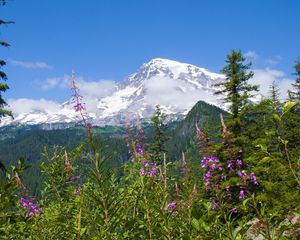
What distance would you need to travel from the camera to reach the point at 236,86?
1153 inches

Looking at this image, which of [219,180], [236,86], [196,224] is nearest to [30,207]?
[196,224]

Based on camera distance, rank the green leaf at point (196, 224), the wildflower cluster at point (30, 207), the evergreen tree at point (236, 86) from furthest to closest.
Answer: the evergreen tree at point (236, 86) → the wildflower cluster at point (30, 207) → the green leaf at point (196, 224)

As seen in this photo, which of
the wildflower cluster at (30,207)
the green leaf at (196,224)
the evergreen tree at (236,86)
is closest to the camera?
the green leaf at (196,224)

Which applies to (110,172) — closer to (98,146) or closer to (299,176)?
(98,146)

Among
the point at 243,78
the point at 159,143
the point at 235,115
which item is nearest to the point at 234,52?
the point at 243,78

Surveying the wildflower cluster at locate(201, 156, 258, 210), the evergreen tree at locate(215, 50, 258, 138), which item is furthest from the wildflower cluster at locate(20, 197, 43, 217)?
the evergreen tree at locate(215, 50, 258, 138)

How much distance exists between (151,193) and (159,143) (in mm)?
38515

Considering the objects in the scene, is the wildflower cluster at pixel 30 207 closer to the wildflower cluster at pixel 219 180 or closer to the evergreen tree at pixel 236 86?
the wildflower cluster at pixel 219 180

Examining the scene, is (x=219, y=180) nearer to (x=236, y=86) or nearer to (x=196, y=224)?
(x=196, y=224)

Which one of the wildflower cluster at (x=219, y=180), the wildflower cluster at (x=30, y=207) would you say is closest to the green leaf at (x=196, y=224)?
the wildflower cluster at (x=219, y=180)

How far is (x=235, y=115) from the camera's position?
28219 millimetres

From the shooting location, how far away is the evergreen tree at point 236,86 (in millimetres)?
28094

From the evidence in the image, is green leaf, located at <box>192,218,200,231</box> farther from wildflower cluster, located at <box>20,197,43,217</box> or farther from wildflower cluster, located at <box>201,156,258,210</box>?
wildflower cluster, located at <box>20,197,43,217</box>

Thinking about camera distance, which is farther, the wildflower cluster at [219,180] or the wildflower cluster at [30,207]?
the wildflower cluster at [30,207]
